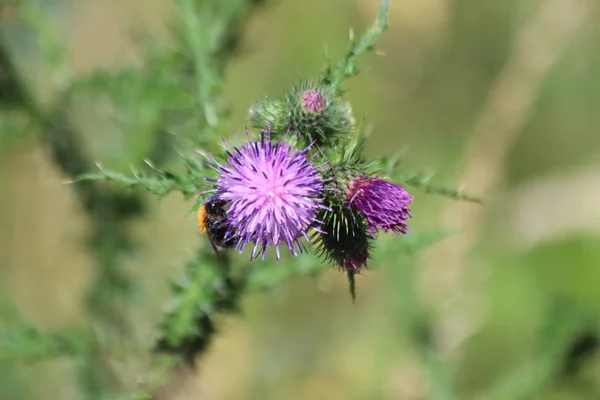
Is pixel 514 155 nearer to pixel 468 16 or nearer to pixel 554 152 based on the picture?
pixel 554 152

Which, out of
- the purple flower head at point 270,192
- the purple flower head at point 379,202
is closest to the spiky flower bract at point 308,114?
the purple flower head at point 270,192

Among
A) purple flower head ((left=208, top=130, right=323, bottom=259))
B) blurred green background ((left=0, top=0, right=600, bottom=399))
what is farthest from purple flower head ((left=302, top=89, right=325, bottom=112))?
blurred green background ((left=0, top=0, right=600, bottom=399))

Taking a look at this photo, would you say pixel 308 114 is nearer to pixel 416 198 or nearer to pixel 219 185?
pixel 219 185

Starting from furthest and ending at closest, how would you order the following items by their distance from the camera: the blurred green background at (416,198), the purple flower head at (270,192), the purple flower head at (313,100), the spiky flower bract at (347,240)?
the blurred green background at (416,198) → the purple flower head at (313,100) → the spiky flower bract at (347,240) → the purple flower head at (270,192)

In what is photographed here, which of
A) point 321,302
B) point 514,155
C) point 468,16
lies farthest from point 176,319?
point 468,16

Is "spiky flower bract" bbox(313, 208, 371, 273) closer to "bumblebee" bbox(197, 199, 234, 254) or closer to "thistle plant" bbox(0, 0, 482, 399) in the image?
"thistle plant" bbox(0, 0, 482, 399)

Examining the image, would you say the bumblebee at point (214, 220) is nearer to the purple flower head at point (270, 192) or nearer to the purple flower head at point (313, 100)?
the purple flower head at point (270, 192)

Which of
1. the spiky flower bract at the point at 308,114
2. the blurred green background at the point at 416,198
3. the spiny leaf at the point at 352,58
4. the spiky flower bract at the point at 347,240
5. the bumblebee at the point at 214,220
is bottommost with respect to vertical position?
the spiky flower bract at the point at 347,240

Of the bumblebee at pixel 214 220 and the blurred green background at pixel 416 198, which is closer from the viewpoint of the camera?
the bumblebee at pixel 214 220
